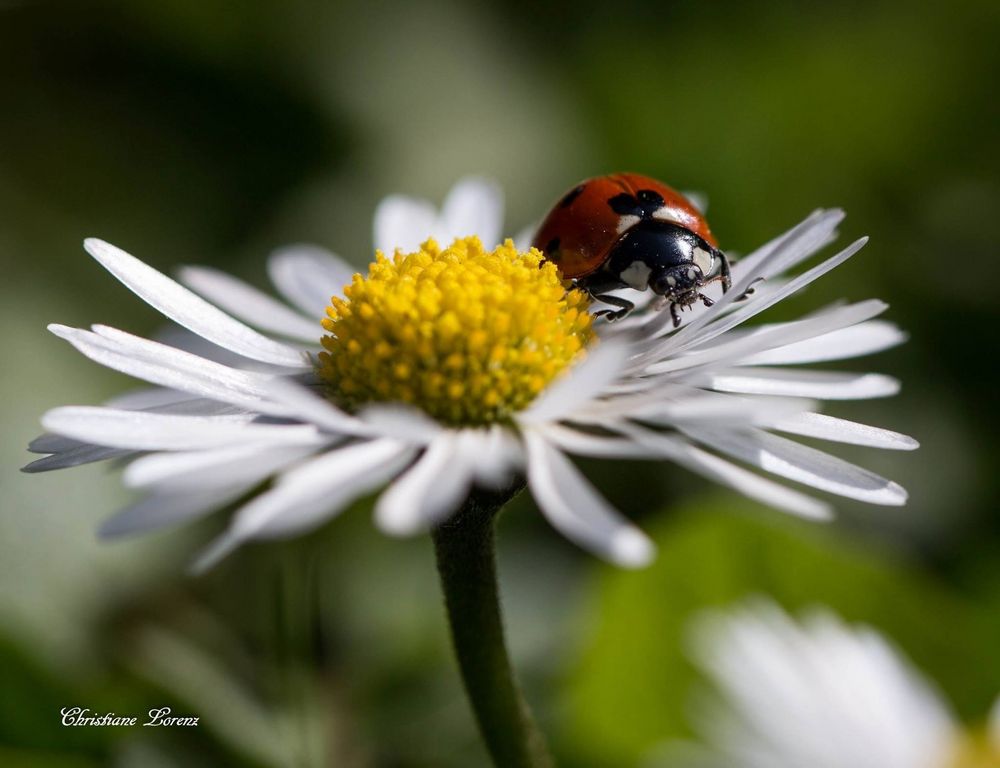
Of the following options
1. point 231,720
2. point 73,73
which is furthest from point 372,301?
point 73,73

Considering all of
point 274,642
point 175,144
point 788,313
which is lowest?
point 274,642

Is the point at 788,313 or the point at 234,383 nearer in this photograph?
the point at 234,383

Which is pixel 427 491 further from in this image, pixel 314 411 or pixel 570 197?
pixel 570 197

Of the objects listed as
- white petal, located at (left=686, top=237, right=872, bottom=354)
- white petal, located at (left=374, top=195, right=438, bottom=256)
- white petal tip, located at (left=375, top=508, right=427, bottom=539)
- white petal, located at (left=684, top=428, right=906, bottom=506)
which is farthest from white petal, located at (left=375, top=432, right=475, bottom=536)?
white petal, located at (left=374, top=195, right=438, bottom=256)

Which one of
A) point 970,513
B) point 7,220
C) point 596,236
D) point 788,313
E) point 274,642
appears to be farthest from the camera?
point 7,220

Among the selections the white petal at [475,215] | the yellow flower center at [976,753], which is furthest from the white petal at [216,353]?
the yellow flower center at [976,753]

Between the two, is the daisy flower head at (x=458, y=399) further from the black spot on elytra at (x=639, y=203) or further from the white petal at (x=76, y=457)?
the black spot on elytra at (x=639, y=203)

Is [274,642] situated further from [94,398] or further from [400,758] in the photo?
[94,398]
